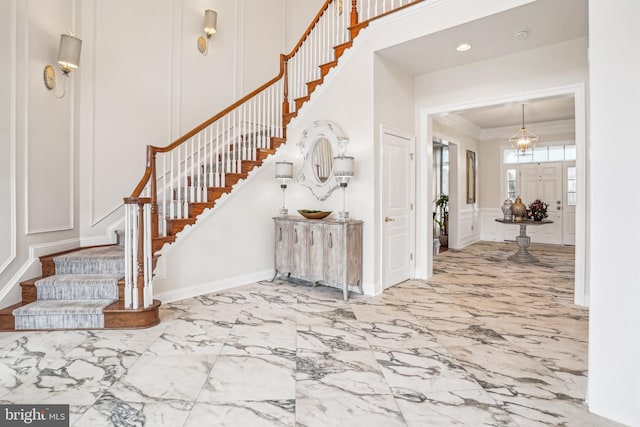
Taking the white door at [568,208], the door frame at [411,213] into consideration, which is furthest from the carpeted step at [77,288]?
the white door at [568,208]

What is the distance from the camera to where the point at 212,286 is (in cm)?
434

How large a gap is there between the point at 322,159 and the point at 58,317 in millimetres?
3375

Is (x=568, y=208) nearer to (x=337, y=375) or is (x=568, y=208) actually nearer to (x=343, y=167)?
(x=343, y=167)

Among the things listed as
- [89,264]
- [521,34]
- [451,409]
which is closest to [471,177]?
[521,34]

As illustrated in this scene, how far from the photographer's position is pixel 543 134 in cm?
884

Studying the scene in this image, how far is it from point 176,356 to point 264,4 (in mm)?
6355

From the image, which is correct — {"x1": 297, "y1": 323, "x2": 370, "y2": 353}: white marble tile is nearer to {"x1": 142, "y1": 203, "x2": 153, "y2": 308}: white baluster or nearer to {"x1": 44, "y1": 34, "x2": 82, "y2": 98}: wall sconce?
{"x1": 142, "y1": 203, "x2": 153, "y2": 308}: white baluster

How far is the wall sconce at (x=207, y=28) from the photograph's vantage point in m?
5.32

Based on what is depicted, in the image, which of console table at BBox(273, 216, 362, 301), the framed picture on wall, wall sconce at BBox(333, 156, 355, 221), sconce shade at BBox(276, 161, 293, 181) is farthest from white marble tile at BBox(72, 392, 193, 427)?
the framed picture on wall

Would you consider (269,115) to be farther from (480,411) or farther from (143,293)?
(480,411)

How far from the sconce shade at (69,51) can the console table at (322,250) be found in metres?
2.93

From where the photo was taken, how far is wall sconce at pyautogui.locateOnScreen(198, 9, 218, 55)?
17.4 ft

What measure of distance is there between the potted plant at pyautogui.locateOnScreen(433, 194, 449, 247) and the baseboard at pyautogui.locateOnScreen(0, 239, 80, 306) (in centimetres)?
766

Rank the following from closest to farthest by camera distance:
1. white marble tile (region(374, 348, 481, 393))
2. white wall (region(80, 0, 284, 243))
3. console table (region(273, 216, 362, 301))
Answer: white marble tile (region(374, 348, 481, 393)), console table (region(273, 216, 362, 301)), white wall (region(80, 0, 284, 243))
